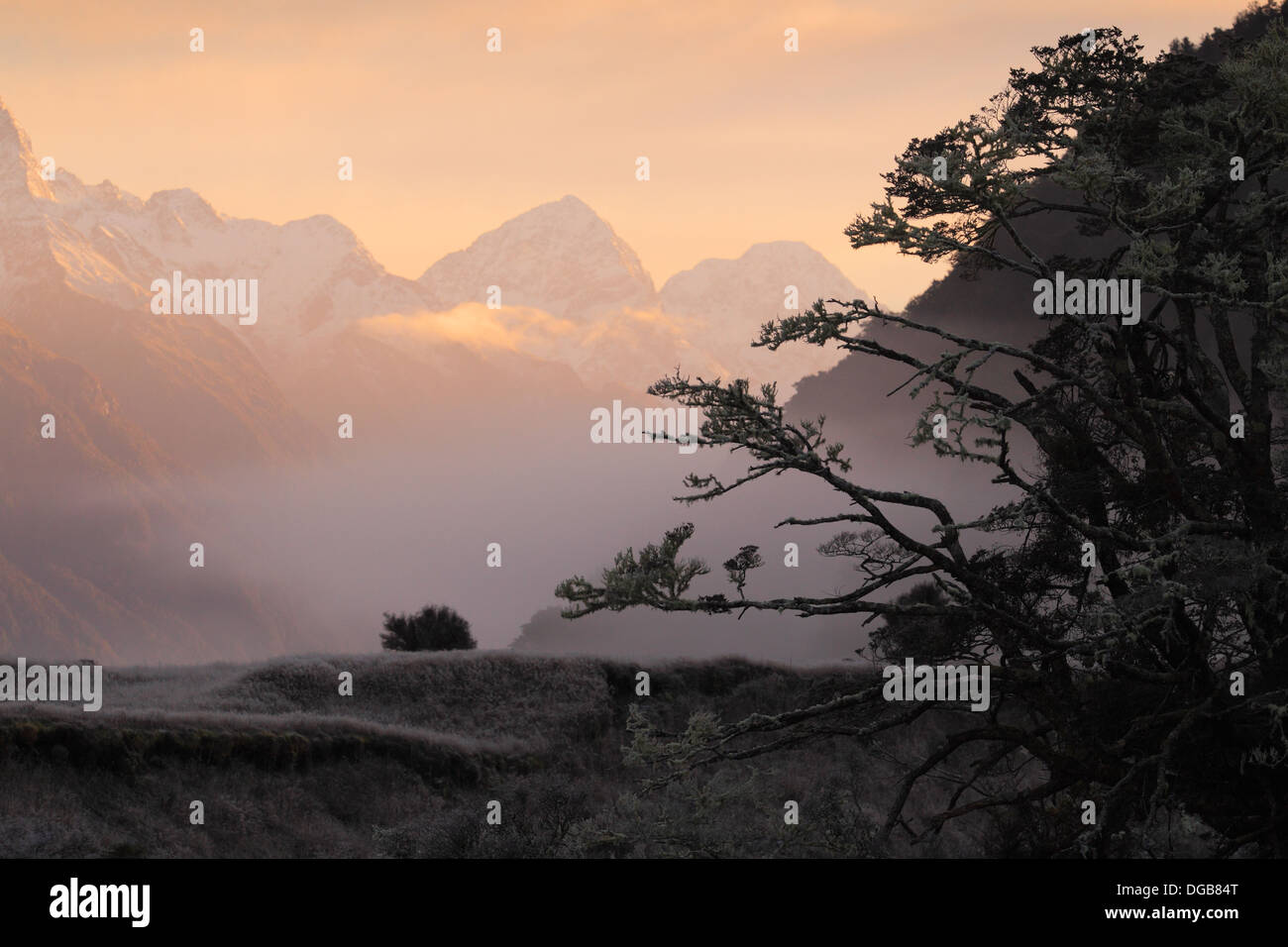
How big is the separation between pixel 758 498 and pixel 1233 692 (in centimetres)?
18431

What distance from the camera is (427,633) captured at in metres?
48.3

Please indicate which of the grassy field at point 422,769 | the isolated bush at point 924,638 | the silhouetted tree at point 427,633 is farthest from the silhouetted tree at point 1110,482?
the silhouetted tree at point 427,633

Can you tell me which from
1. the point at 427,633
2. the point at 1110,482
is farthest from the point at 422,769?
the point at 427,633

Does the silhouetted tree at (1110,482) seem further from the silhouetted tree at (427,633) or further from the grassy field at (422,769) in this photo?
the silhouetted tree at (427,633)

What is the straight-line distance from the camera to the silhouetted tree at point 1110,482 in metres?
13.6

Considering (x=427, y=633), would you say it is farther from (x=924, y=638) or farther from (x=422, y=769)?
(x=924, y=638)

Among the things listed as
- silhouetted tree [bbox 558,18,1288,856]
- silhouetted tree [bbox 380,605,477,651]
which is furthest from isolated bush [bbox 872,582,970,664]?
silhouetted tree [bbox 380,605,477,651]

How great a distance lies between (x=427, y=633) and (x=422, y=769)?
20.6 m

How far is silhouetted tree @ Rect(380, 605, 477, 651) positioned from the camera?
48.2 metres

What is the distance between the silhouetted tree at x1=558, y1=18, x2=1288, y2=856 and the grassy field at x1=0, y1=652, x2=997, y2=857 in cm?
275

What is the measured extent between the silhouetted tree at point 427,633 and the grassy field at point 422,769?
10740 mm
